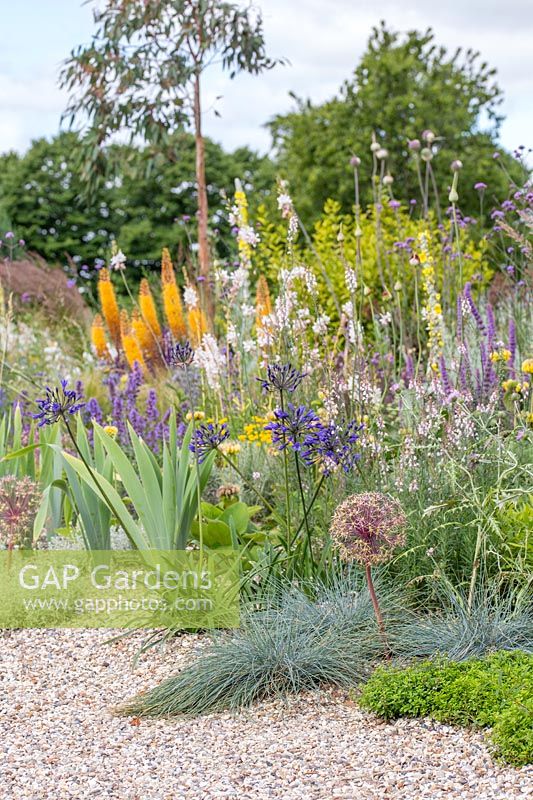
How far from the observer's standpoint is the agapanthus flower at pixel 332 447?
334cm

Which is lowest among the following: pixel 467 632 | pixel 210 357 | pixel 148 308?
pixel 467 632

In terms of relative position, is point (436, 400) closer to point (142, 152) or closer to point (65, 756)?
point (65, 756)

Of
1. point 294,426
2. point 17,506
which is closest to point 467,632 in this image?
point 294,426

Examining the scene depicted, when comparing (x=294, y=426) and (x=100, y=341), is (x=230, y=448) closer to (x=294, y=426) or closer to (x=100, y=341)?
(x=294, y=426)

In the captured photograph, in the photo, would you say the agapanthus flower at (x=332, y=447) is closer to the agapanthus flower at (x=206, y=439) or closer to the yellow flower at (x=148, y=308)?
the agapanthus flower at (x=206, y=439)

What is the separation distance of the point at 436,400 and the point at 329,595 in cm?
124

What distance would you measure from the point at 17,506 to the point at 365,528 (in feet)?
6.46

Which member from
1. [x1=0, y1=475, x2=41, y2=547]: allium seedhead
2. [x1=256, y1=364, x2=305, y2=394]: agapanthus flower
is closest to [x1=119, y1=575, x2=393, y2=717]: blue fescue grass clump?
[x1=256, y1=364, x2=305, y2=394]: agapanthus flower

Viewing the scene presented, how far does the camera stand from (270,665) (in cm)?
308

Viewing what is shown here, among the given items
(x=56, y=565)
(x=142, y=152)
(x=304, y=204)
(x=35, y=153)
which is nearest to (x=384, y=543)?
(x=56, y=565)

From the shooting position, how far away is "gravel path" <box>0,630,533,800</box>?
2.51 m

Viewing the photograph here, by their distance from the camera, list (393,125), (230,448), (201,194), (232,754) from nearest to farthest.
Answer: (232,754) → (230,448) → (201,194) → (393,125)

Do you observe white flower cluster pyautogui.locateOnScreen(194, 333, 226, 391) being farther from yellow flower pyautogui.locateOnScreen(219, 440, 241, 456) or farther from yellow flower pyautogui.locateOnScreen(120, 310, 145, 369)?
yellow flower pyautogui.locateOnScreen(120, 310, 145, 369)

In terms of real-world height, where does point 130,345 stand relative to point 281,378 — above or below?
above
